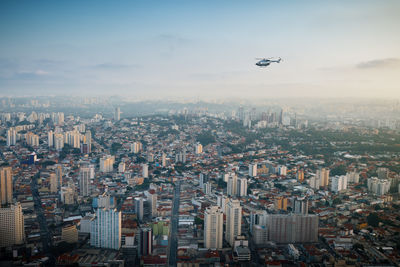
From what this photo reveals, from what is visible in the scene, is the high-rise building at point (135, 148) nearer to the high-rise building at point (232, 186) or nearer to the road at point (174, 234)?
the road at point (174, 234)

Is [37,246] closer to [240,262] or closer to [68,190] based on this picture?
[68,190]

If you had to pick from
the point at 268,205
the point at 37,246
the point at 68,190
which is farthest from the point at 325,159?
the point at 37,246

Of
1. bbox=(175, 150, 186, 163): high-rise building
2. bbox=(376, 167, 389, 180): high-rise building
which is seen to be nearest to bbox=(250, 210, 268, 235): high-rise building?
bbox=(376, 167, 389, 180): high-rise building

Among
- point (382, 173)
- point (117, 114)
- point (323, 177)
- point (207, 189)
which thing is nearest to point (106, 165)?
point (207, 189)

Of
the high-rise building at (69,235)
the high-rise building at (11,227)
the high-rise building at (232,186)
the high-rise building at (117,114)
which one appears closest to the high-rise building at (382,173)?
the high-rise building at (232,186)

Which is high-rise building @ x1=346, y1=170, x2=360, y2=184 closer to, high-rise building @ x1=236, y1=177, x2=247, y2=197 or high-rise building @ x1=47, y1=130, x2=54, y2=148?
high-rise building @ x1=236, y1=177, x2=247, y2=197
